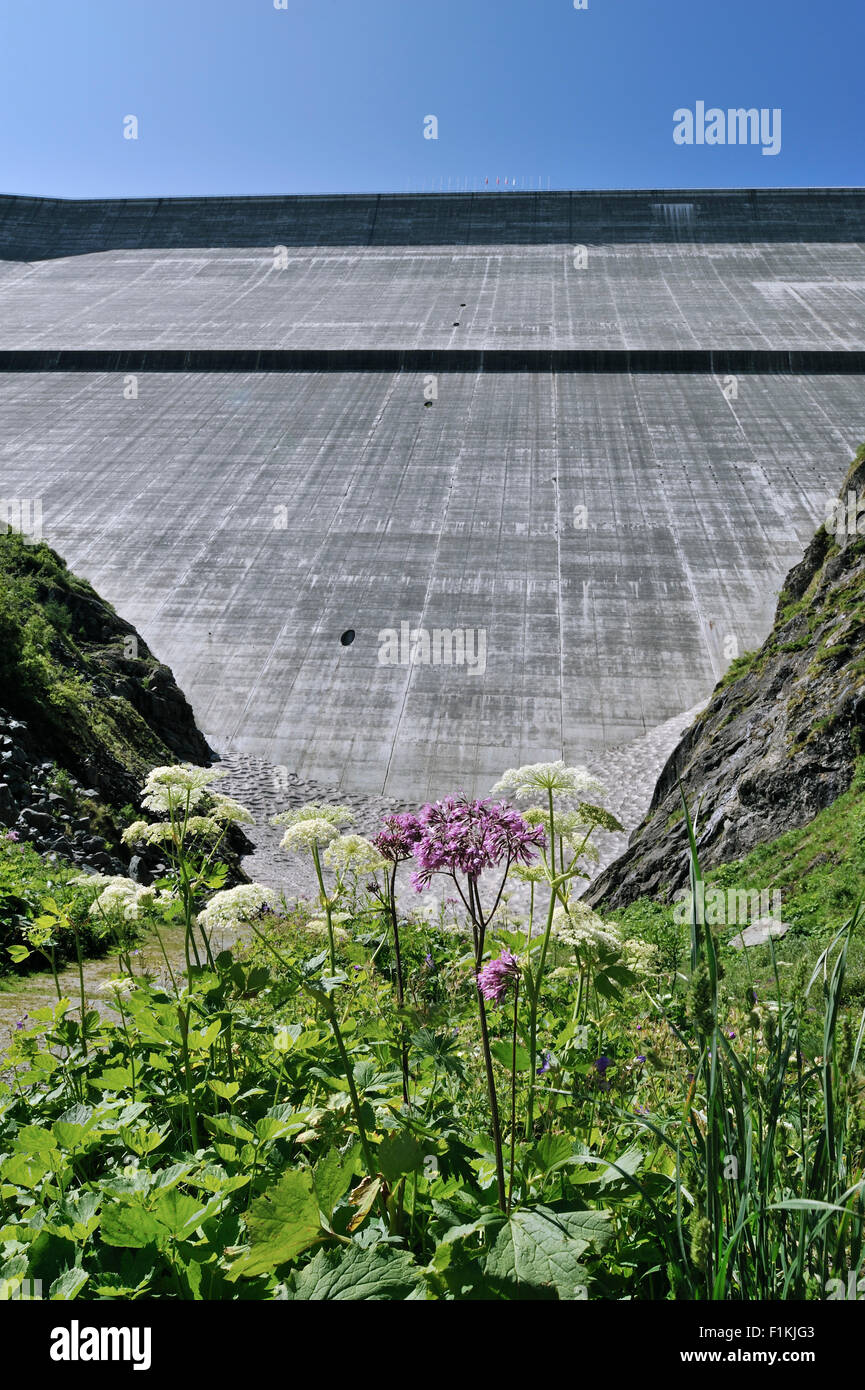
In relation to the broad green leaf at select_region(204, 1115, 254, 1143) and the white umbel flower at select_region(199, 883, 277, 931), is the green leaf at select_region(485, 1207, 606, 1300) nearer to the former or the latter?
the broad green leaf at select_region(204, 1115, 254, 1143)

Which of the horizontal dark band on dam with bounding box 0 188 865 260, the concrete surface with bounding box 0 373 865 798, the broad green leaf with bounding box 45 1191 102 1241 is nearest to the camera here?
the broad green leaf with bounding box 45 1191 102 1241

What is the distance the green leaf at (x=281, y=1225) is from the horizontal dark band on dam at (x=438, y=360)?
82.8 feet

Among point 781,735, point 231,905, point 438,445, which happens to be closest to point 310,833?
point 231,905

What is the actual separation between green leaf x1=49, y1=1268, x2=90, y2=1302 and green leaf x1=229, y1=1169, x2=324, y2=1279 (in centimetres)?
25

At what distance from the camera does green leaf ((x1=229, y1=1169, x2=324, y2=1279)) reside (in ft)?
4.40

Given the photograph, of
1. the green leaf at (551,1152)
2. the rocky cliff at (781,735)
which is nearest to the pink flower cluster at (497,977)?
the green leaf at (551,1152)

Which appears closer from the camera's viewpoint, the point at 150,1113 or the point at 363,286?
the point at 150,1113

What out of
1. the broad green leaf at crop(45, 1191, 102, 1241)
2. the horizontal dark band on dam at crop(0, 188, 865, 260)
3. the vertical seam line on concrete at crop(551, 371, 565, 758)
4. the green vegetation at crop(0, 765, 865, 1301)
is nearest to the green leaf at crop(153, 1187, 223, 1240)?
the green vegetation at crop(0, 765, 865, 1301)

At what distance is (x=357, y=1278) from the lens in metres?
1.29
